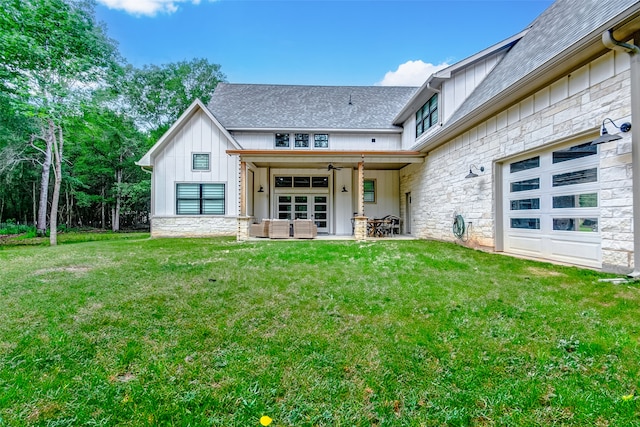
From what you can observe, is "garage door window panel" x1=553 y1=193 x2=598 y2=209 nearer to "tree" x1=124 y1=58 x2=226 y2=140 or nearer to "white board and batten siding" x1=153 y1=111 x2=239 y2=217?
"white board and batten siding" x1=153 y1=111 x2=239 y2=217

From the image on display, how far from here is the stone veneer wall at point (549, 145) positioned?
14.3 feet

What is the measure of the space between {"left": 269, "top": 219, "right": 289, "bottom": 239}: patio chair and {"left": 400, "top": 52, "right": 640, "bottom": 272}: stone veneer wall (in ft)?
17.5

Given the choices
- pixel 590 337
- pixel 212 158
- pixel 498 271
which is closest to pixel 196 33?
pixel 212 158

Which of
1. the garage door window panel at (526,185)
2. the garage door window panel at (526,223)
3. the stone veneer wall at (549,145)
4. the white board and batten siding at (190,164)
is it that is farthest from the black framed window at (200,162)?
the garage door window panel at (526,223)

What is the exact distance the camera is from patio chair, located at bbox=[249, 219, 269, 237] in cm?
1159

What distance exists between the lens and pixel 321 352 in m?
2.29

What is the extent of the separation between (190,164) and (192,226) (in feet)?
8.70

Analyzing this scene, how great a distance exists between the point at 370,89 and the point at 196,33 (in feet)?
40.0

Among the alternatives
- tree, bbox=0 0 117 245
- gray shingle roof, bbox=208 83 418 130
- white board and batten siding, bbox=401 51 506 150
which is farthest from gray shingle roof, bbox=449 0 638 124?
tree, bbox=0 0 117 245

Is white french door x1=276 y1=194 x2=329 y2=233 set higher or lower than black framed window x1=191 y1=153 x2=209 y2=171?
lower

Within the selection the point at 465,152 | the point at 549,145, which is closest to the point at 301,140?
the point at 465,152

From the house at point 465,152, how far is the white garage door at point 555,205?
0.02 meters

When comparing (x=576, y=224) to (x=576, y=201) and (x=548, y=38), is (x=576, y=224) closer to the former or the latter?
(x=576, y=201)

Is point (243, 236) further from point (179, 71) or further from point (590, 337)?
point (179, 71)
